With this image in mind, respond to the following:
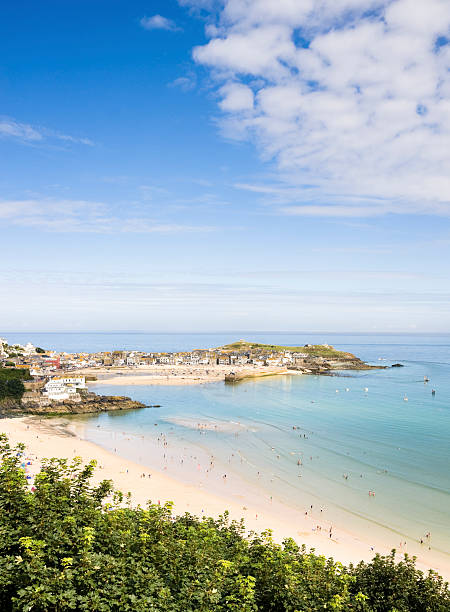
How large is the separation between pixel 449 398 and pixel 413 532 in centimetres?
5541

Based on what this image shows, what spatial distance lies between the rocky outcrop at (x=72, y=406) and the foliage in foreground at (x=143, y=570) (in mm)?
51660

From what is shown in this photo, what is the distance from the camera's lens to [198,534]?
14.0m

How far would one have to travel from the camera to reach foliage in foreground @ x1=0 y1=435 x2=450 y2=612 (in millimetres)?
8914

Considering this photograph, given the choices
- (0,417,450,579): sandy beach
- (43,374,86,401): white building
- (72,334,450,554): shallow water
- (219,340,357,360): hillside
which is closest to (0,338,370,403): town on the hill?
(219,340,357,360): hillside

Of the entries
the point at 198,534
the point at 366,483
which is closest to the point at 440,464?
the point at 366,483

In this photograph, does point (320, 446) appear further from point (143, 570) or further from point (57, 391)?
point (57, 391)

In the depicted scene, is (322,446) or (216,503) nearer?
(216,503)

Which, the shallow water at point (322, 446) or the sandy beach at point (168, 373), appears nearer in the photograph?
the shallow water at point (322, 446)

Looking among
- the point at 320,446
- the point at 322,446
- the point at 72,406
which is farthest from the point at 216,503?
the point at 72,406

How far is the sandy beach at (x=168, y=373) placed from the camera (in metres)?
99.4

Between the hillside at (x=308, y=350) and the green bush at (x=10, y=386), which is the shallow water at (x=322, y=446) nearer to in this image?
the green bush at (x=10, y=386)

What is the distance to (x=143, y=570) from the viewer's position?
412 inches

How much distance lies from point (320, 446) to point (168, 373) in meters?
77.2

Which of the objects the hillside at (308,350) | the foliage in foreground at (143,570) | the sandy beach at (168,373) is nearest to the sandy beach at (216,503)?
the foliage in foreground at (143,570)
